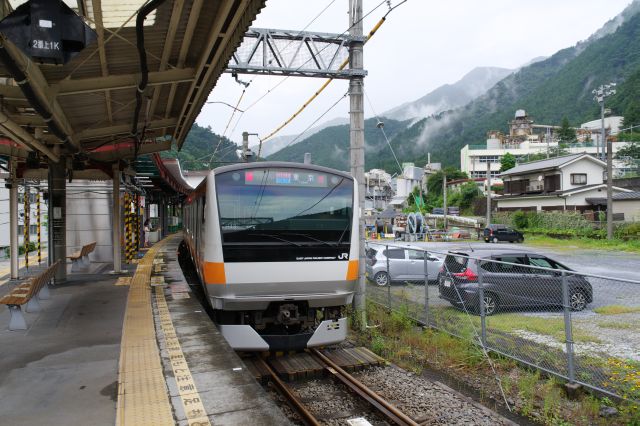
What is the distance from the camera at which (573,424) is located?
5449mm

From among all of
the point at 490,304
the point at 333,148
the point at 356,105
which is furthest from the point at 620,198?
the point at 333,148

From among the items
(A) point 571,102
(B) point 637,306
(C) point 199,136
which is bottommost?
(B) point 637,306

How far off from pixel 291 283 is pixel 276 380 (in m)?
1.33

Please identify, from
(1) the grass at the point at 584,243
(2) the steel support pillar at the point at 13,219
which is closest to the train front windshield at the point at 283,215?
(2) the steel support pillar at the point at 13,219

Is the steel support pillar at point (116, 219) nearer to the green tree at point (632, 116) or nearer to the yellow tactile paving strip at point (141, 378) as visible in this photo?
the yellow tactile paving strip at point (141, 378)

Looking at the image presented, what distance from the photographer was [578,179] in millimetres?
39719

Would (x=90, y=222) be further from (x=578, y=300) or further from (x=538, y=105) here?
(x=538, y=105)

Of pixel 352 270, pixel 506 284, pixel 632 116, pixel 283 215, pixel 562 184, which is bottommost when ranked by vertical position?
pixel 506 284

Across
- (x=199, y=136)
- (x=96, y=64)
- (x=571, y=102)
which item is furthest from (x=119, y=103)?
(x=571, y=102)

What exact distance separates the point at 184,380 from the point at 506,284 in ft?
20.1

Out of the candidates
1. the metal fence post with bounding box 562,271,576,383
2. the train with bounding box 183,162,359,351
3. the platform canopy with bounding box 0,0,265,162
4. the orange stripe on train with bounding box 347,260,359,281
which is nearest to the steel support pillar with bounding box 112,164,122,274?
the platform canopy with bounding box 0,0,265,162

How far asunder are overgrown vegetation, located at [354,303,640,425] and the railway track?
4.11 ft

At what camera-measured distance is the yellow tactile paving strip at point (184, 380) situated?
12.8 ft

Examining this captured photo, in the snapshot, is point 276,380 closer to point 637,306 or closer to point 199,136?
point 637,306
